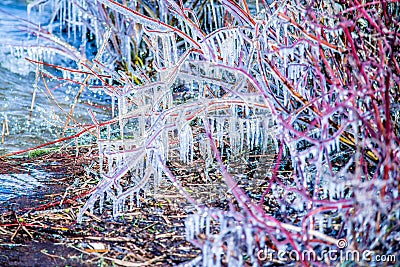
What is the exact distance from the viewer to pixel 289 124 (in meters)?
2.29

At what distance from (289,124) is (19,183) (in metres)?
1.54

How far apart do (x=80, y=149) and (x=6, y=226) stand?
111 centimetres

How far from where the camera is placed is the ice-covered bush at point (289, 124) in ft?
6.07

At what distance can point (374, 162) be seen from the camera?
7.91ft

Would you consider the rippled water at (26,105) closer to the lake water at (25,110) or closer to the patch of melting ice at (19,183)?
the lake water at (25,110)

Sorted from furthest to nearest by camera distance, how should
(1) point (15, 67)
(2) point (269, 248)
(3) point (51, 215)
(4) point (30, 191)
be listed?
1. (1) point (15, 67)
2. (4) point (30, 191)
3. (3) point (51, 215)
4. (2) point (269, 248)

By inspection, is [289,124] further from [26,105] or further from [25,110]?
[26,105]

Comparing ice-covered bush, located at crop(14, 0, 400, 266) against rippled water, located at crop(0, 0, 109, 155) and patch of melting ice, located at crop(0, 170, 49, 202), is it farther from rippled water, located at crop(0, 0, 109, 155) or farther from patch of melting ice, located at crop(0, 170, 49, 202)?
rippled water, located at crop(0, 0, 109, 155)

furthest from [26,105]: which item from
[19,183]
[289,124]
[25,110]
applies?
[289,124]

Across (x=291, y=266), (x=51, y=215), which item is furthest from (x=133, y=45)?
(x=291, y=266)

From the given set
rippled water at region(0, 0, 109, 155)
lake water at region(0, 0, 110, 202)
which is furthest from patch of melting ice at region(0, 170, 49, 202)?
rippled water at region(0, 0, 109, 155)

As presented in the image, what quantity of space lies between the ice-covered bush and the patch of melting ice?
1.19ft

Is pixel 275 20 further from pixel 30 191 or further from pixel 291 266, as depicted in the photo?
pixel 30 191

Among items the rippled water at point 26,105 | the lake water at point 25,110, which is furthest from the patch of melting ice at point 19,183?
the rippled water at point 26,105
